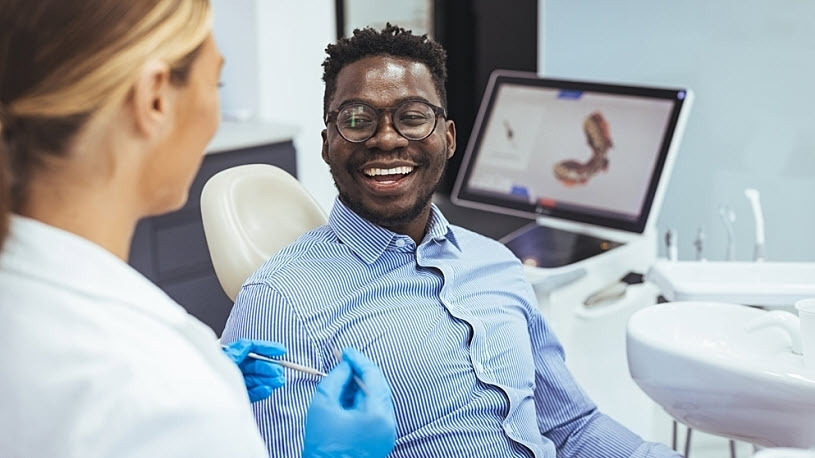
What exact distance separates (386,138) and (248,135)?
5.34 feet

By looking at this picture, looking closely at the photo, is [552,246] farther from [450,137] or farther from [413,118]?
[413,118]

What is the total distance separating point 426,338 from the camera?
1419mm

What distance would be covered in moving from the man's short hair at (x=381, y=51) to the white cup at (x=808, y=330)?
597mm

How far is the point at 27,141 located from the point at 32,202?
50 mm

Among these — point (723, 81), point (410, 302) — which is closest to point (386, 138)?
point (410, 302)

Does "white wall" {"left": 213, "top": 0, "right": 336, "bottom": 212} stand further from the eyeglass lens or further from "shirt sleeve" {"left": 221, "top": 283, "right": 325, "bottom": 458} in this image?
"shirt sleeve" {"left": 221, "top": 283, "right": 325, "bottom": 458}

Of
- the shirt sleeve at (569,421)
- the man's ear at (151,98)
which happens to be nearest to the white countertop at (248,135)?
the shirt sleeve at (569,421)

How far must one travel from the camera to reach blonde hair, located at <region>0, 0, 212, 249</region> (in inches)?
28.1

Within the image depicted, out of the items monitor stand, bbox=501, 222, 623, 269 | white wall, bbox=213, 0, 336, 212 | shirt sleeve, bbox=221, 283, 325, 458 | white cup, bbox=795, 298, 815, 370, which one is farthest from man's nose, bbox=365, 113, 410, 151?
white wall, bbox=213, 0, 336, 212

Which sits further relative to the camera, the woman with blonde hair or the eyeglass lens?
the eyeglass lens

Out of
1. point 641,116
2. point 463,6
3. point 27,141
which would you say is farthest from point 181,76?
point 463,6

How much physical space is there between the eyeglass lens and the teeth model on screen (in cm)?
97

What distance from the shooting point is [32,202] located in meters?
0.76

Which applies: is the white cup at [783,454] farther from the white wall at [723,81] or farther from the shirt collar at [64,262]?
the white wall at [723,81]
